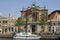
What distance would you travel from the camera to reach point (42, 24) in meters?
89.2

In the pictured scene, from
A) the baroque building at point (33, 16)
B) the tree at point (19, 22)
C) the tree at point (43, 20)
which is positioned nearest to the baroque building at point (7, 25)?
the tree at point (19, 22)

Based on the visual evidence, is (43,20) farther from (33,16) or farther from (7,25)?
(7,25)

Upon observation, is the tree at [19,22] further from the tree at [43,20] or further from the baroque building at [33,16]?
the tree at [43,20]

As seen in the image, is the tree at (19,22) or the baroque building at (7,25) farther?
the baroque building at (7,25)

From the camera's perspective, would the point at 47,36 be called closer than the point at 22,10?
Yes

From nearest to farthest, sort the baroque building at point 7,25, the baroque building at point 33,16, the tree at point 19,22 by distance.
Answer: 1. the tree at point 19,22
2. the baroque building at point 33,16
3. the baroque building at point 7,25

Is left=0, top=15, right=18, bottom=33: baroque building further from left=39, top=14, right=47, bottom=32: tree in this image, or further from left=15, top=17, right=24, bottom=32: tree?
left=39, top=14, right=47, bottom=32: tree

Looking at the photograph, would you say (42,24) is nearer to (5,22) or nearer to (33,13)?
(33,13)

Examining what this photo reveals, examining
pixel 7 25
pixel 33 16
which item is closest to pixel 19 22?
pixel 33 16

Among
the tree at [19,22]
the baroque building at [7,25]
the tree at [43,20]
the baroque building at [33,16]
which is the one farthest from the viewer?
the baroque building at [7,25]

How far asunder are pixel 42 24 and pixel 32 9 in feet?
29.2

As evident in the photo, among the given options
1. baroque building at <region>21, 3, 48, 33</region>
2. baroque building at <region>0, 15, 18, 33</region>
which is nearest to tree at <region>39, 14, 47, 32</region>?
baroque building at <region>21, 3, 48, 33</region>

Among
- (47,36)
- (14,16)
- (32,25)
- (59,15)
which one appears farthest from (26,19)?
(47,36)

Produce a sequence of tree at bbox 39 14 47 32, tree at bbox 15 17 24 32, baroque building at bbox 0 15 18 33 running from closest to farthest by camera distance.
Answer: tree at bbox 39 14 47 32 < tree at bbox 15 17 24 32 < baroque building at bbox 0 15 18 33
